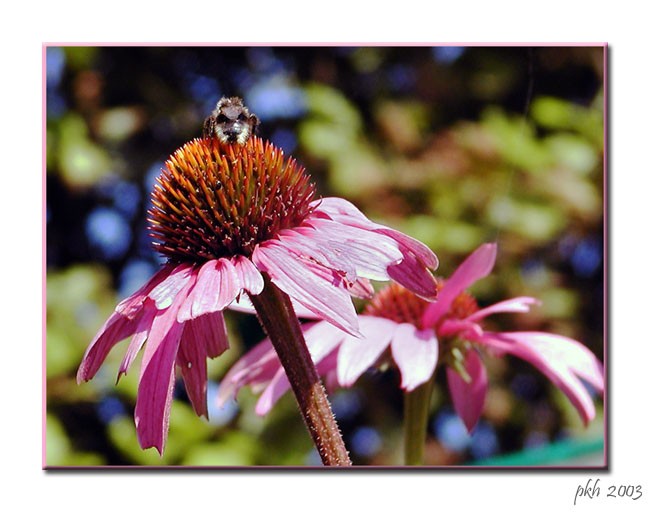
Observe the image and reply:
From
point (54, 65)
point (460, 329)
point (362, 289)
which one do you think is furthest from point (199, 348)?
point (54, 65)

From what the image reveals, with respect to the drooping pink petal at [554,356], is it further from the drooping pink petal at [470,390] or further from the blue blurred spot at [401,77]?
the blue blurred spot at [401,77]

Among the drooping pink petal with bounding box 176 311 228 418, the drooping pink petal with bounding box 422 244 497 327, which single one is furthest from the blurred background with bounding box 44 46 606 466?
the drooping pink petal with bounding box 176 311 228 418

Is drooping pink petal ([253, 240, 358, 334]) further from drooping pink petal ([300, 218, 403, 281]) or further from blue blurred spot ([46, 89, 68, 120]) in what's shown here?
blue blurred spot ([46, 89, 68, 120])

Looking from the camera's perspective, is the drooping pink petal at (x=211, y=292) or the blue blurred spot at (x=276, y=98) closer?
the drooping pink petal at (x=211, y=292)

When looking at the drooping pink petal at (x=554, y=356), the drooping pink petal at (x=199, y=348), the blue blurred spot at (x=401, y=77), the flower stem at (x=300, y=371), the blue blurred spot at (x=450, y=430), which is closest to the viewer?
the flower stem at (x=300, y=371)

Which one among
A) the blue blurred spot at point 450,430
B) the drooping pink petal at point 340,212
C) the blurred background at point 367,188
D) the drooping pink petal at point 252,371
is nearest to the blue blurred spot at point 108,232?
the blurred background at point 367,188

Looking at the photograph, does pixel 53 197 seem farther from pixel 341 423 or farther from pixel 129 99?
pixel 341 423

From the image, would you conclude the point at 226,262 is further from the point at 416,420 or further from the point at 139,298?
the point at 416,420
